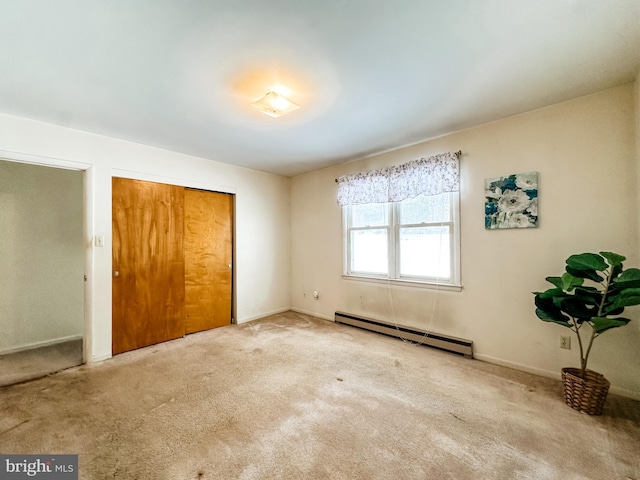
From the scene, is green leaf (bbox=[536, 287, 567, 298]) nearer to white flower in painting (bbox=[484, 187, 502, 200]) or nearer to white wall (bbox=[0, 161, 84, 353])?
white flower in painting (bbox=[484, 187, 502, 200])

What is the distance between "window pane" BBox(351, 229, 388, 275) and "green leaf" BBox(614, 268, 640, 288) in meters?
2.21

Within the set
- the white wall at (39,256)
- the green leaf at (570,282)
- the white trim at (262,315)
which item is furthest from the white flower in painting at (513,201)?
the white wall at (39,256)

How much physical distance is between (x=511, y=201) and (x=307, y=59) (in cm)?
235

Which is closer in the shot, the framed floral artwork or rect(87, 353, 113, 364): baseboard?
the framed floral artwork

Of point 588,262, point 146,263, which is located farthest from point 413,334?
point 146,263

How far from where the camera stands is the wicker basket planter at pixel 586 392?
6.10 ft

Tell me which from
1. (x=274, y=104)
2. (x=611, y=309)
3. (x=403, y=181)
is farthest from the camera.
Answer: (x=403, y=181)

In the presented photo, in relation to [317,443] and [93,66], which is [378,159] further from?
[317,443]

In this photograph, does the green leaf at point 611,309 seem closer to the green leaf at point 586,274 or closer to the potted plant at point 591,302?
the potted plant at point 591,302

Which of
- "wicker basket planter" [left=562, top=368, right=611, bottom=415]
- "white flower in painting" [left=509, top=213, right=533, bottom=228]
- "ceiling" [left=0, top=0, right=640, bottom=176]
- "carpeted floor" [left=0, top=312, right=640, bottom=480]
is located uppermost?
"ceiling" [left=0, top=0, right=640, bottom=176]

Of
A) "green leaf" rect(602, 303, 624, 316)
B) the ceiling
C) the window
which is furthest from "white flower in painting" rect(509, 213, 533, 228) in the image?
the ceiling

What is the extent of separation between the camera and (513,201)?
2.63m

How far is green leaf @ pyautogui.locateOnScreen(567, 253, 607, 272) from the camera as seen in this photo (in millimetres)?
1858

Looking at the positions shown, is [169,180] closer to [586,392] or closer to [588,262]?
[588,262]
